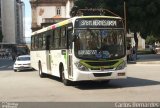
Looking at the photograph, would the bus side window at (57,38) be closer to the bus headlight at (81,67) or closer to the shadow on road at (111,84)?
the shadow on road at (111,84)

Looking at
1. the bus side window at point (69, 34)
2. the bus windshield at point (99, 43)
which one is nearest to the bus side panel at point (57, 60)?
the bus side window at point (69, 34)

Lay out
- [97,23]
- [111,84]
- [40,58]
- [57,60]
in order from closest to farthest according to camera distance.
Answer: [97,23]
[111,84]
[57,60]
[40,58]

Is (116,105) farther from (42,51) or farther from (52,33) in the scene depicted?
(42,51)

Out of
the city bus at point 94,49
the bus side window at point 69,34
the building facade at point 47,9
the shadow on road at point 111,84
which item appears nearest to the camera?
the city bus at point 94,49

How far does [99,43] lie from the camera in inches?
742

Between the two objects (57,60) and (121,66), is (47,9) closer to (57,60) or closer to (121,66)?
(57,60)

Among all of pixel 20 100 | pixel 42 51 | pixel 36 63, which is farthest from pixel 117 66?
pixel 36 63

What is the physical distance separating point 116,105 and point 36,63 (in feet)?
56.0

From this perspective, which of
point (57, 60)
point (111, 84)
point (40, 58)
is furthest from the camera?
point (40, 58)

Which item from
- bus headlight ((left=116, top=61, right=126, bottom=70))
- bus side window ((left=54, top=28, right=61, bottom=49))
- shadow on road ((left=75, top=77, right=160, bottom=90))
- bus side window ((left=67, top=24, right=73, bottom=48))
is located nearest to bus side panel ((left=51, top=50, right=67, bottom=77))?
bus side window ((left=54, top=28, right=61, bottom=49))

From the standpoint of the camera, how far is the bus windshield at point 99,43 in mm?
18641

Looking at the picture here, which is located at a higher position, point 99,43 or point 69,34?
point 69,34

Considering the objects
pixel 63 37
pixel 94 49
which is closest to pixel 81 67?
pixel 94 49

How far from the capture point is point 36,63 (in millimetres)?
29641
